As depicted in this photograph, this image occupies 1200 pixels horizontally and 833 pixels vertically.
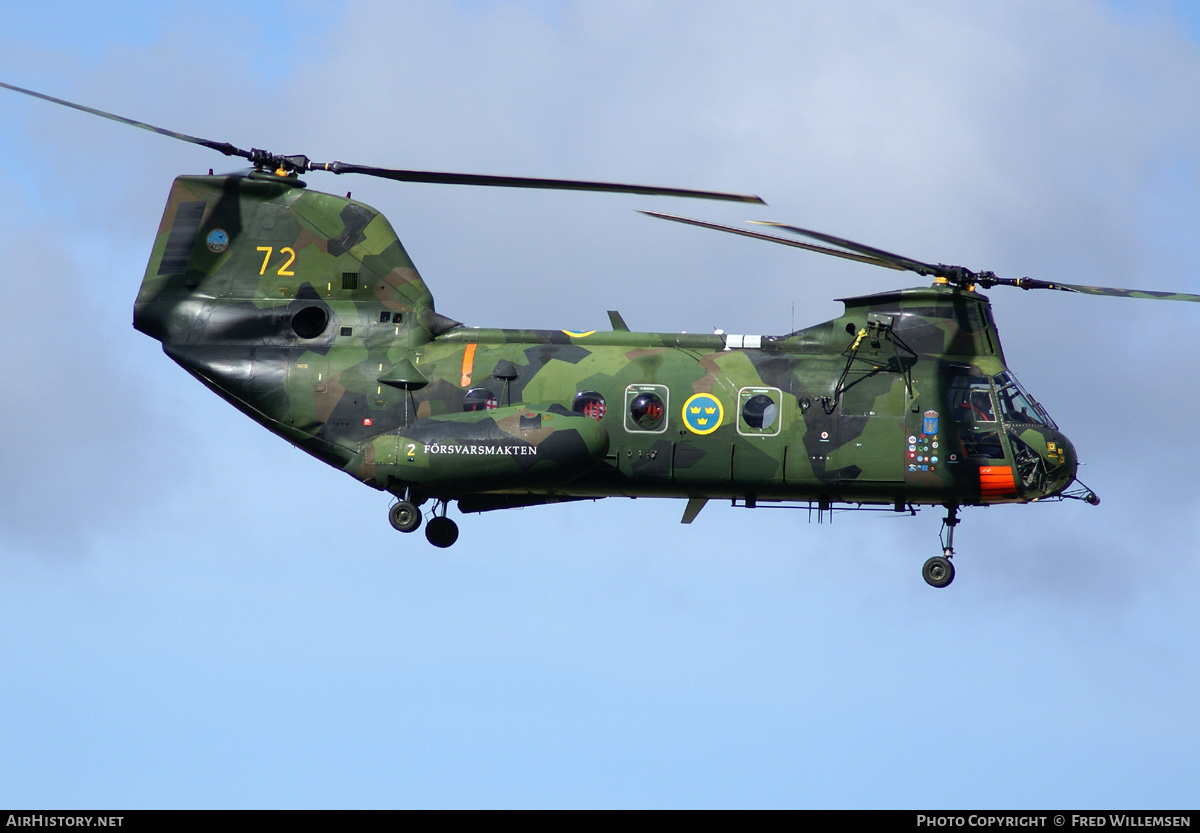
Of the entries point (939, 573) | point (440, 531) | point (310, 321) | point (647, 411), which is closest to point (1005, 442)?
point (939, 573)

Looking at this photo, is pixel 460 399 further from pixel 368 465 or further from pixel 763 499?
pixel 763 499

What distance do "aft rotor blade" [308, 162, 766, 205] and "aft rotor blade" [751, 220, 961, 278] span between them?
1.75m

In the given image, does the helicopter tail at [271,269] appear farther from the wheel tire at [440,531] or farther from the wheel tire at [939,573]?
the wheel tire at [939,573]

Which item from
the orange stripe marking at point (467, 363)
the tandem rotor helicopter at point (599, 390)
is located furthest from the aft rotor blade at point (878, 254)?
the orange stripe marking at point (467, 363)

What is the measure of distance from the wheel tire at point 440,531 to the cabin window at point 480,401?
8.76 ft

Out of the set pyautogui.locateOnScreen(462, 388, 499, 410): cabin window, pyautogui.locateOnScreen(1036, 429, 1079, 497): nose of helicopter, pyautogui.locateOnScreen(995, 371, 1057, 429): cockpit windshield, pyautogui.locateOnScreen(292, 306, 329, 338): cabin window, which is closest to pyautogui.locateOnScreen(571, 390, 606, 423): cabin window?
pyautogui.locateOnScreen(462, 388, 499, 410): cabin window

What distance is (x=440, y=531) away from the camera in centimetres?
3888

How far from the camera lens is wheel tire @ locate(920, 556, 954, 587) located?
125 ft

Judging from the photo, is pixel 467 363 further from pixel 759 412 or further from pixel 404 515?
pixel 759 412

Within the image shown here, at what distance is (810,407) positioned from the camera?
123 feet

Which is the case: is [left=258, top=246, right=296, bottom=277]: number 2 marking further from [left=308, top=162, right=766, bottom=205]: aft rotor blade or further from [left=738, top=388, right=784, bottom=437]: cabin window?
[left=738, top=388, right=784, bottom=437]: cabin window

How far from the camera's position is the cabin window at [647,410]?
37.6 meters

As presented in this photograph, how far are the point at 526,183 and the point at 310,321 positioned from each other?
6291 millimetres
